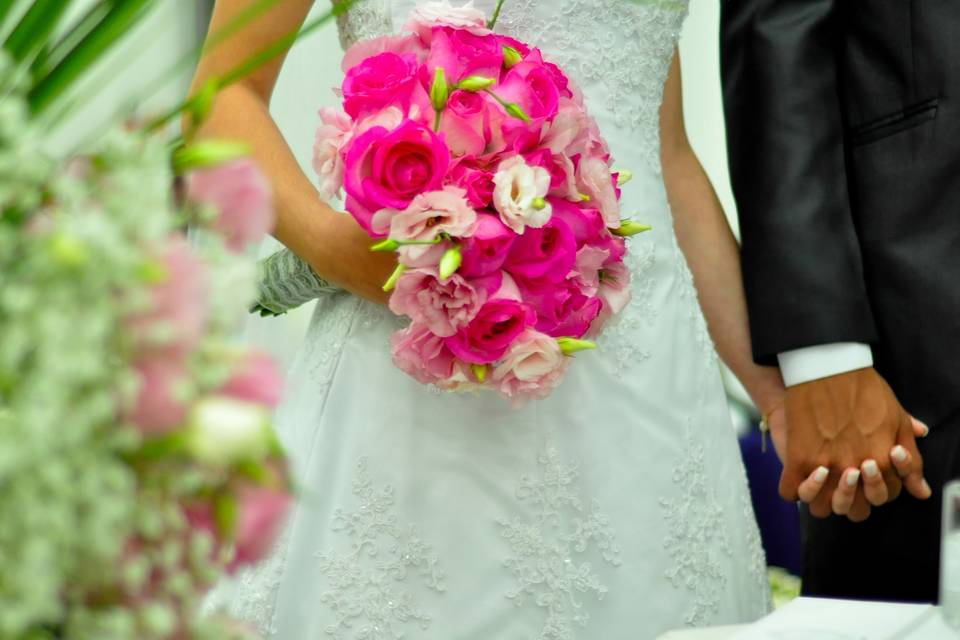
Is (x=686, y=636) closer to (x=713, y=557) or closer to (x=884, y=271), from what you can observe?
(x=713, y=557)

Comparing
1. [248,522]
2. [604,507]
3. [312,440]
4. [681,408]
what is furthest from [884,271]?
[248,522]

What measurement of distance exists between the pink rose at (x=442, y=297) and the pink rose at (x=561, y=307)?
0.04m

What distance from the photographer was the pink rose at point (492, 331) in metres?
1.03

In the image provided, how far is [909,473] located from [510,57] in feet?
2.79

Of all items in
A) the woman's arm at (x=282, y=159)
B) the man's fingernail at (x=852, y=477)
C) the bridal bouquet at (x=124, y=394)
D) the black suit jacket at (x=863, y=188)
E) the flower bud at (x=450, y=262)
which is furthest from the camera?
the black suit jacket at (x=863, y=188)

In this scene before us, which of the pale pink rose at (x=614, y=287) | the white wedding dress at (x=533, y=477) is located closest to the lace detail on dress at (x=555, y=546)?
the white wedding dress at (x=533, y=477)

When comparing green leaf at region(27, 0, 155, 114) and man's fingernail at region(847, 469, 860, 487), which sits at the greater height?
green leaf at region(27, 0, 155, 114)

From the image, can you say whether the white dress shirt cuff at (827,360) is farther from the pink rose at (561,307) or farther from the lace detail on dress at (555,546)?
the pink rose at (561,307)

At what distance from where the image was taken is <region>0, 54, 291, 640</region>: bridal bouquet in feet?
1.26

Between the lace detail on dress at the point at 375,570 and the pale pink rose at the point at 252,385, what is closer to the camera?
the pale pink rose at the point at 252,385

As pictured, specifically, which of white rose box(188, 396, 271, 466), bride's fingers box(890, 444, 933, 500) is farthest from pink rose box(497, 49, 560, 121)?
bride's fingers box(890, 444, 933, 500)

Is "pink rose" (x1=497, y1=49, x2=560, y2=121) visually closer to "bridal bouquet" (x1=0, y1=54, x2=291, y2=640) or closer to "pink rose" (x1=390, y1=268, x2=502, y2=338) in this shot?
"pink rose" (x1=390, y1=268, x2=502, y2=338)

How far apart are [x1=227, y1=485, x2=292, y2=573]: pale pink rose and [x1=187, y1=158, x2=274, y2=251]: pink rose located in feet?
0.31

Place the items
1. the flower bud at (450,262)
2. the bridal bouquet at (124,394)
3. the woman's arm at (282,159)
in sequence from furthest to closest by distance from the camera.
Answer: the woman's arm at (282,159)
the flower bud at (450,262)
the bridal bouquet at (124,394)
